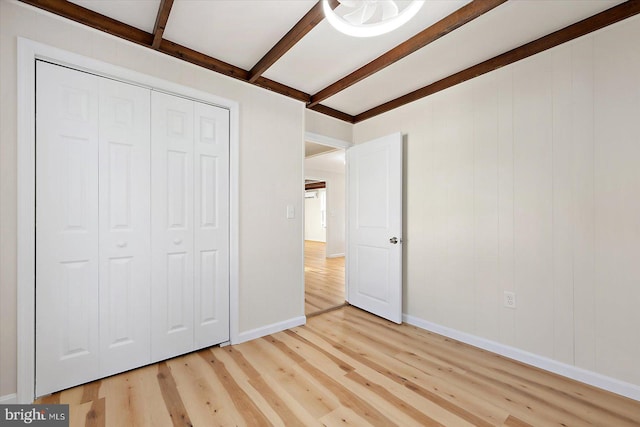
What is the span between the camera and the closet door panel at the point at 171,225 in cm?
206

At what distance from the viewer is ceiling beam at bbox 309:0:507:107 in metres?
1.62

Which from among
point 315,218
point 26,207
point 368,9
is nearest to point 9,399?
point 26,207

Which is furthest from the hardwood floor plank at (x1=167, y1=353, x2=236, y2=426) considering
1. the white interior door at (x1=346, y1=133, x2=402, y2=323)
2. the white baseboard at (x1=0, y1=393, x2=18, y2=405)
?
the white interior door at (x1=346, y1=133, x2=402, y2=323)

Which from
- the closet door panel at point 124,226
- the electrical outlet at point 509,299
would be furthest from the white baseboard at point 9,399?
the electrical outlet at point 509,299

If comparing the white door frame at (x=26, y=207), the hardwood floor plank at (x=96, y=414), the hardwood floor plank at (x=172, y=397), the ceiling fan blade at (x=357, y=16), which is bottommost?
the hardwood floor plank at (x=172, y=397)

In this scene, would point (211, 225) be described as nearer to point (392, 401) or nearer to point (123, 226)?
point (123, 226)

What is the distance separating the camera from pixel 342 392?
1.77 m

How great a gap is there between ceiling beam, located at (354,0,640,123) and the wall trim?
2.73ft

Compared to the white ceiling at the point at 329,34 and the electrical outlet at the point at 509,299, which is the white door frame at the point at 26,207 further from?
the electrical outlet at the point at 509,299

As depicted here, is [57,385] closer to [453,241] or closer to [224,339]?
[224,339]

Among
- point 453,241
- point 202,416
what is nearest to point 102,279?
point 202,416

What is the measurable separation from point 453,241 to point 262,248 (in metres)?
1.84

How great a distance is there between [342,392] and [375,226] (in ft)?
5.87

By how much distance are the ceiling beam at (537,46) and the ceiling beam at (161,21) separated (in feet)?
7.43
